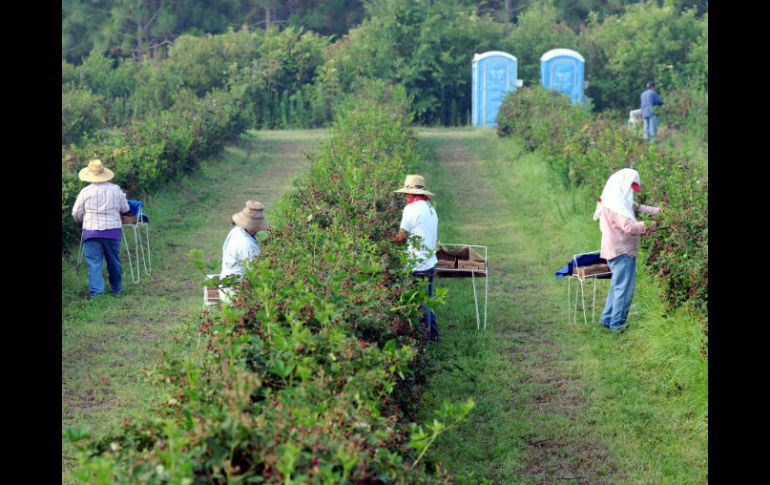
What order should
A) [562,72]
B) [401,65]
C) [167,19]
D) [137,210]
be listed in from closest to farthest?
[137,210], [562,72], [401,65], [167,19]

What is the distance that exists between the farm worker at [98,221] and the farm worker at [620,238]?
199 inches

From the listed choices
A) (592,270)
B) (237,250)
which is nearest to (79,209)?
(237,250)

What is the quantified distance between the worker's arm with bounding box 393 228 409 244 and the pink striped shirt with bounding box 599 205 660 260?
1.87 m

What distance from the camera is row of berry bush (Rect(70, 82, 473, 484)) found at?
147 inches

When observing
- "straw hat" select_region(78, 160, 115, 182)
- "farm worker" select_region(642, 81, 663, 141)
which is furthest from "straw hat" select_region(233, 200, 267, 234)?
"farm worker" select_region(642, 81, 663, 141)

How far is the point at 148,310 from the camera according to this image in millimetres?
10172

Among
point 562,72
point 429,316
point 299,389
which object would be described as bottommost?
Result: point 429,316

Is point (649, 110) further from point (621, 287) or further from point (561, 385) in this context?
point (561, 385)

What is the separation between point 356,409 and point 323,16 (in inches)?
1697

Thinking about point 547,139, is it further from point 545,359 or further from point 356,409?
point 356,409

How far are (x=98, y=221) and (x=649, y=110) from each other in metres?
15.9

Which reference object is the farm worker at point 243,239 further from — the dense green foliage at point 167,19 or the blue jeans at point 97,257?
the dense green foliage at point 167,19
